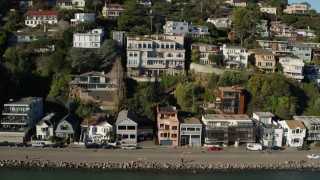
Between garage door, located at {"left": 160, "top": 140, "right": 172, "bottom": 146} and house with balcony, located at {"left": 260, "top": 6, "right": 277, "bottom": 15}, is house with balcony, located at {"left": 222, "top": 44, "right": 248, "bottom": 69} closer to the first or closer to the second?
garage door, located at {"left": 160, "top": 140, "right": 172, "bottom": 146}

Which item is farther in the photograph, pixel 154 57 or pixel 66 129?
pixel 154 57

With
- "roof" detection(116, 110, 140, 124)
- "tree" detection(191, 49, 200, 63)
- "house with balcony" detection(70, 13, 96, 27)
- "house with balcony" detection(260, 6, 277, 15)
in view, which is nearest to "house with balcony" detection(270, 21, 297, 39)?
"house with balcony" detection(260, 6, 277, 15)

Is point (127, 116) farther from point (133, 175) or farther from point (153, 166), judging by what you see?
point (133, 175)

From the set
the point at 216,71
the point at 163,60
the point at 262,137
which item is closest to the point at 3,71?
the point at 163,60

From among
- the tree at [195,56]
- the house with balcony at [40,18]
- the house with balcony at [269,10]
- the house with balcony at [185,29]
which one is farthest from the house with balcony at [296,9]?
the house with balcony at [40,18]

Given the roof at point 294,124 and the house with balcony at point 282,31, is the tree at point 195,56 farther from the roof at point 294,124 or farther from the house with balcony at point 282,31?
the house with balcony at point 282,31

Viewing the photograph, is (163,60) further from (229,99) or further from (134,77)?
(229,99)

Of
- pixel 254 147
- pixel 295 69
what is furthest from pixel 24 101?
pixel 295 69
